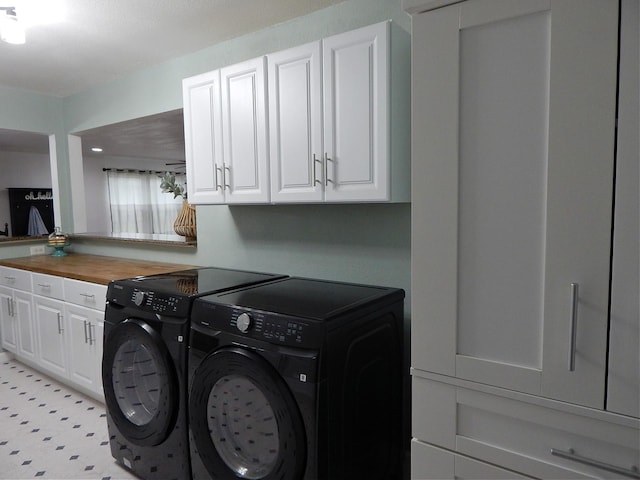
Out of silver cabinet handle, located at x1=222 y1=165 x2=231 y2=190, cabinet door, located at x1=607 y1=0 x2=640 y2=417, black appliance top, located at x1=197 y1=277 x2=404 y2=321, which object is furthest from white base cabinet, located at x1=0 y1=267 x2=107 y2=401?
cabinet door, located at x1=607 y1=0 x2=640 y2=417

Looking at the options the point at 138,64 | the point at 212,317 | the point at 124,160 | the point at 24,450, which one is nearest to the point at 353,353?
the point at 212,317

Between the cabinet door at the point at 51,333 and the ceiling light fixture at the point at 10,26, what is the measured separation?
1.65 m

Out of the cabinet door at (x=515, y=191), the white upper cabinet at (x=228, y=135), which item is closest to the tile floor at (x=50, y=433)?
the white upper cabinet at (x=228, y=135)

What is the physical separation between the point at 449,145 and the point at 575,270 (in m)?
0.45

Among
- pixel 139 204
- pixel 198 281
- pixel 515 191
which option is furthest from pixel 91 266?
pixel 139 204

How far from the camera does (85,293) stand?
2.71m

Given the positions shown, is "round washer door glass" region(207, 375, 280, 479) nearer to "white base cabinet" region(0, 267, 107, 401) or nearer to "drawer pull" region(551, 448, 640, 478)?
"drawer pull" region(551, 448, 640, 478)

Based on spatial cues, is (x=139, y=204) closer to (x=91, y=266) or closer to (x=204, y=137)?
(x=91, y=266)

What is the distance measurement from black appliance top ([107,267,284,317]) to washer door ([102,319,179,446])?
0.36ft

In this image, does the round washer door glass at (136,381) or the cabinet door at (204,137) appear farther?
the cabinet door at (204,137)

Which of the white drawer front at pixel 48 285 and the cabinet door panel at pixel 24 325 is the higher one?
the white drawer front at pixel 48 285

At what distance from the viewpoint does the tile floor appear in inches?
86.4

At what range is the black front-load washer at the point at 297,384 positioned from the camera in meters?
1.43

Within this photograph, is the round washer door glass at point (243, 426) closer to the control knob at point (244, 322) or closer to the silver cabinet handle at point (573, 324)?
the control knob at point (244, 322)
